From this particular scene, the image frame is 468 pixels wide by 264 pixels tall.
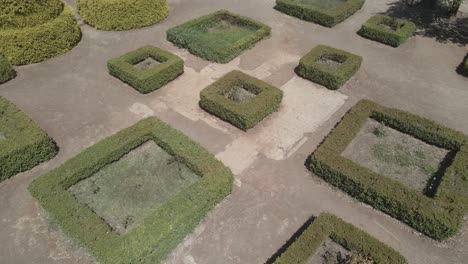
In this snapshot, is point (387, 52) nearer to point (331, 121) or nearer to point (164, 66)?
point (331, 121)

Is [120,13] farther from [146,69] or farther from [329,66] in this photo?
[329,66]

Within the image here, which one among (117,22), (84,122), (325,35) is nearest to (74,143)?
(84,122)

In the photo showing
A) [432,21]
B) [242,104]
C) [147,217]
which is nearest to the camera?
[147,217]

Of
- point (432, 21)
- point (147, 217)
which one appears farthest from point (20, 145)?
point (432, 21)

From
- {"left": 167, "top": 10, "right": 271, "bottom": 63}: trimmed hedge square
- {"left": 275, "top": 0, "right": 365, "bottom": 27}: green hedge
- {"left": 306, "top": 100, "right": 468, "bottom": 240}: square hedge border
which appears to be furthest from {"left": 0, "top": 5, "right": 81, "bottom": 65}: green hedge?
{"left": 306, "top": 100, "right": 468, "bottom": 240}: square hedge border

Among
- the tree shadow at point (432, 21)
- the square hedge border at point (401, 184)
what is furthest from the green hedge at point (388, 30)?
the square hedge border at point (401, 184)

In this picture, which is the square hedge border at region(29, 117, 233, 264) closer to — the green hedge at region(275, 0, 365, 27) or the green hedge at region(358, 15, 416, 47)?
the green hedge at region(275, 0, 365, 27)
